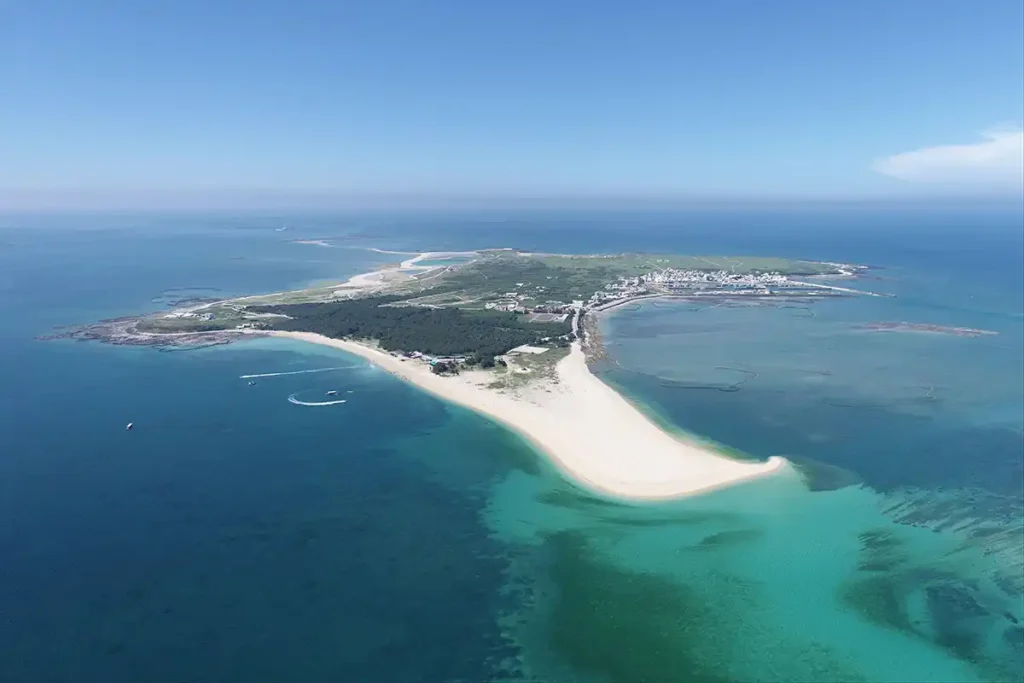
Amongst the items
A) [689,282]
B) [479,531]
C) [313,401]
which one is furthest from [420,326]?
[689,282]

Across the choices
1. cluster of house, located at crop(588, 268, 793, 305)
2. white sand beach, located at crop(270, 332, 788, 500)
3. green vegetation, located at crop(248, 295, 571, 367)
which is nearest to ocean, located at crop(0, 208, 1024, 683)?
white sand beach, located at crop(270, 332, 788, 500)

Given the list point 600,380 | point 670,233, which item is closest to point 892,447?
point 600,380

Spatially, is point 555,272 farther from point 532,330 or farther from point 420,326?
point 420,326

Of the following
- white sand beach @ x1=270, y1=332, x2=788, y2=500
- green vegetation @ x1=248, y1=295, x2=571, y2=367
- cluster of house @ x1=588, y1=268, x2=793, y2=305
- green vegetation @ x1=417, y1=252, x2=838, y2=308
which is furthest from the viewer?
cluster of house @ x1=588, y1=268, x2=793, y2=305

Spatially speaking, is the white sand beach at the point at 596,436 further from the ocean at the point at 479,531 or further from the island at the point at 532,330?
the ocean at the point at 479,531

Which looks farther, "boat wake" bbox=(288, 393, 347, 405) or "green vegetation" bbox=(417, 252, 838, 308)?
"green vegetation" bbox=(417, 252, 838, 308)

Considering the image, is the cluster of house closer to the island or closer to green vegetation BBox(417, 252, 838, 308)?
the island

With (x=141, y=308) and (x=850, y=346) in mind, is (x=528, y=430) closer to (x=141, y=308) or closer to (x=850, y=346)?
(x=850, y=346)
